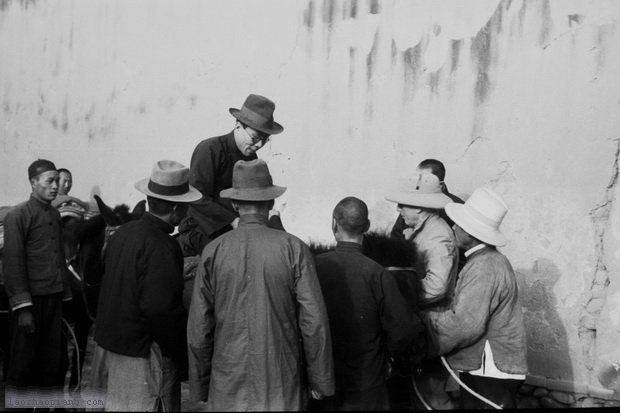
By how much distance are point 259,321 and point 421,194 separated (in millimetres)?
1575

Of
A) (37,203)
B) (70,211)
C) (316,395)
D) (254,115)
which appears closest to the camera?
(316,395)

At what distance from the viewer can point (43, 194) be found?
18.7 ft

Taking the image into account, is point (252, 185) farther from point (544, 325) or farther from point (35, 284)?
point (544, 325)

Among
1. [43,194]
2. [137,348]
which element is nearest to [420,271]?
[137,348]

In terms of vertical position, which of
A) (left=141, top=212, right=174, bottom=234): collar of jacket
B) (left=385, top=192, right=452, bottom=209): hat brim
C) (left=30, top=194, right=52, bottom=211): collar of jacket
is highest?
(left=385, top=192, right=452, bottom=209): hat brim

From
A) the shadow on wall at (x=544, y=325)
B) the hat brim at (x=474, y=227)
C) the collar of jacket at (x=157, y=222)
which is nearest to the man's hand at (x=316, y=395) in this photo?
the collar of jacket at (x=157, y=222)

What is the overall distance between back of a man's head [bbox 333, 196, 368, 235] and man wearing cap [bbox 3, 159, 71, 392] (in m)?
2.38

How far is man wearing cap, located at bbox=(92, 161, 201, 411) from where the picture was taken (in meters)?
4.23

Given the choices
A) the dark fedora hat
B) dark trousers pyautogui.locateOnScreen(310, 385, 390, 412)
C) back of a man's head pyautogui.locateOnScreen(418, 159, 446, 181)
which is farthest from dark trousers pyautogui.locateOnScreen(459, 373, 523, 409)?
the dark fedora hat

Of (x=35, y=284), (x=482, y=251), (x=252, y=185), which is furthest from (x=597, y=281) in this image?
(x=35, y=284)

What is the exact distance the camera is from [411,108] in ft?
22.4

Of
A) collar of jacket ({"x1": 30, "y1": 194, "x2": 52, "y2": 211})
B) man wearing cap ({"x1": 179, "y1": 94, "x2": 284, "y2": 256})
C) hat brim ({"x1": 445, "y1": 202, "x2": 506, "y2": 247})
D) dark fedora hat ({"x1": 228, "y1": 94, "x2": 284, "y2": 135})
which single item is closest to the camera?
hat brim ({"x1": 445, "y1": 202, "x2": 506, "y2": 247})

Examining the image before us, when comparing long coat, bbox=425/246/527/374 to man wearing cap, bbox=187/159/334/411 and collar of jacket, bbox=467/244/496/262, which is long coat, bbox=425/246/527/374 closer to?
collar of jacket, bbox=467/244/496/262

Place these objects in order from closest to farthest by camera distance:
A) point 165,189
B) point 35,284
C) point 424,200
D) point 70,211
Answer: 1. point 165,189
2. point 424,200
3. point 35,284
4. point 70,211
